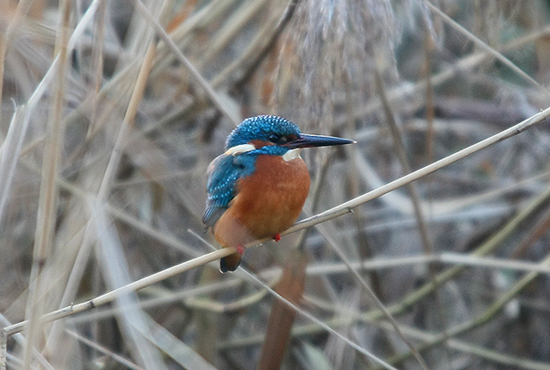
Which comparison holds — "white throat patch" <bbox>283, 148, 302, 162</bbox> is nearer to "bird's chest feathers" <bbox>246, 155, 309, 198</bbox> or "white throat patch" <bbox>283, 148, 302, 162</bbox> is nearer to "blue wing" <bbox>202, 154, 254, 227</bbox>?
"bird's chest feathers" <bbox>246, 155, 309, 198</bbox>

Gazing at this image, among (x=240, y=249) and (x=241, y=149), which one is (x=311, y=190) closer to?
(x=241, y=149)

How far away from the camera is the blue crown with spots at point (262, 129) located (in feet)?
7.14

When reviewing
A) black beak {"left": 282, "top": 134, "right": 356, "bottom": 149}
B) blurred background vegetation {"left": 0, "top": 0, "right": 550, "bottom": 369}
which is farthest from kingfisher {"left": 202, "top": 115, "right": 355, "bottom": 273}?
blurred background vegetation {"left": 0, "top": 0, "right": 550, "bottom": 369}

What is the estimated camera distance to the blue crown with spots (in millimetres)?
2178

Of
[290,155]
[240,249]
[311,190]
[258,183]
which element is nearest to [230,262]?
[240,249]

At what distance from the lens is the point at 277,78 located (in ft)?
6.70

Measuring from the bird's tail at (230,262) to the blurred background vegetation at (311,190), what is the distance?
0.67 feet

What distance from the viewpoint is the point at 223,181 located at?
2.27 meters

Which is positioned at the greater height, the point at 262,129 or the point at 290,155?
the point at 262,129

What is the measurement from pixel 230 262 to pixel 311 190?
0.85 metres

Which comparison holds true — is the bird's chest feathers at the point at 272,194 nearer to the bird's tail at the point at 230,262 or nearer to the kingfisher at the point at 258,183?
the kingfisher at the point at 258,183

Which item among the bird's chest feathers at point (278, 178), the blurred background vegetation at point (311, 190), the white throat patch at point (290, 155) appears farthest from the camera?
the white throat patch at point (290, 155)

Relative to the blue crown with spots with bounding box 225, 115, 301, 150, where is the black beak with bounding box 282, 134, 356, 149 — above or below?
below

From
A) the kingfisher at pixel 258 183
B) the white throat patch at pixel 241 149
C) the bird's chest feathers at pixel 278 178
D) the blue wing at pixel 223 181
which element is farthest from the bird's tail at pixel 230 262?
the white throat patch at pixel 241 149
